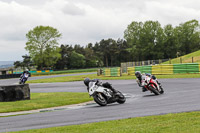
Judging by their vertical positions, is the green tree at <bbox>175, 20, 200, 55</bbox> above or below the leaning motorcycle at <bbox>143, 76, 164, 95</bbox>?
above

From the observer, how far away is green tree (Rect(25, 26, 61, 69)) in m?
89.9

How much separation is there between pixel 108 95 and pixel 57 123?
4.46 m

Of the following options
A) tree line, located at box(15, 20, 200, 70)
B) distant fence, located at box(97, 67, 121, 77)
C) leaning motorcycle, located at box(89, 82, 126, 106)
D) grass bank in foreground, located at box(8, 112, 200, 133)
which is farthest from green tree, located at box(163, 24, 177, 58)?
grass bank in foreground, located at box(8, 112, 200, 133)

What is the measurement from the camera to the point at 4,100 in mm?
17984

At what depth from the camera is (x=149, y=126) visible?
7.73 m

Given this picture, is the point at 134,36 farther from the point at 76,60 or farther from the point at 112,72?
the point at 112,72

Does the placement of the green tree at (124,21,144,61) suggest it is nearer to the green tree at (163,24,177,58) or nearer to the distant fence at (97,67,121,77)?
the green tree at (163,24,177,58)

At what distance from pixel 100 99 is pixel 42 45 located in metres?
79.5

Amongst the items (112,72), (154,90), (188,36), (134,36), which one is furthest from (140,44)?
(154,90)

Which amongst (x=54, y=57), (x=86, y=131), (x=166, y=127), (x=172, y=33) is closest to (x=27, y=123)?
(x=86, y=131)

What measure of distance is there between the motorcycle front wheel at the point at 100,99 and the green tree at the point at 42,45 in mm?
77433

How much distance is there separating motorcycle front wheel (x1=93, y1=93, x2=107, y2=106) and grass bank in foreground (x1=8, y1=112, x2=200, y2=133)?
4739mm

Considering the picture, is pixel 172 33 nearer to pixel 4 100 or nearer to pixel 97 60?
pixel 97 60

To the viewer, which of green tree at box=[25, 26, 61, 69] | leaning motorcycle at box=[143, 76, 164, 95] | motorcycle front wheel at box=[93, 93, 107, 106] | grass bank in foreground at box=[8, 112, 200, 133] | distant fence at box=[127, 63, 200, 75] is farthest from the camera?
green tree at box=[25, 26, 61, 69]
